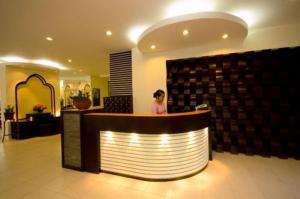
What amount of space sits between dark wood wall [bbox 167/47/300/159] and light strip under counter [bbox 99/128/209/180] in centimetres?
142

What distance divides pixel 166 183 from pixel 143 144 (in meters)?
0.72

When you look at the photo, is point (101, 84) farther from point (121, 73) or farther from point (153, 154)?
point (153, 154)

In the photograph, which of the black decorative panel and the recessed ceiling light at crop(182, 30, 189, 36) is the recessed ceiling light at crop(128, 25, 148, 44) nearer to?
the recessed ceiling light at crop(182, 30, 189, 36)

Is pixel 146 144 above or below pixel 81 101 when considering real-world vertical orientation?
below

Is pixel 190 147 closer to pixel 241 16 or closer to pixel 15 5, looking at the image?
pixel 241 16

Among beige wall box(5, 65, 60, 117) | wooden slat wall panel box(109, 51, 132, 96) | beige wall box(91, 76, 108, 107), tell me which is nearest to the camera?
wooden slat wall panel box(109, 51, 132, 96)

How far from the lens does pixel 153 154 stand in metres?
2.52

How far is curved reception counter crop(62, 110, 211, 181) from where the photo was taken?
98.9 inches

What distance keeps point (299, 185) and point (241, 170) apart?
0.80 m

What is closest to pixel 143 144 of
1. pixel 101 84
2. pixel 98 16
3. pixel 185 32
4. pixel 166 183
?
pixel 166 183

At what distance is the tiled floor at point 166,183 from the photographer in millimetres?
2215

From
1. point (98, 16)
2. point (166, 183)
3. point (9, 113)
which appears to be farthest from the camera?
point (9, 113)

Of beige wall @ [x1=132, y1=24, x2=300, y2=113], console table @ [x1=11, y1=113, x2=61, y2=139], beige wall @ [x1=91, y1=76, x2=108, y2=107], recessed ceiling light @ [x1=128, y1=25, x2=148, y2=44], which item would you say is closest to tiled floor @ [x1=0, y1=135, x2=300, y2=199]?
beige wall @ [x1=132, y1=24, x2=300, y2=113]

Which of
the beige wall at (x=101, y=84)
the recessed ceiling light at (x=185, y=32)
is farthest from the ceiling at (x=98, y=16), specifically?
the beige wall at (x=101, y=84)
